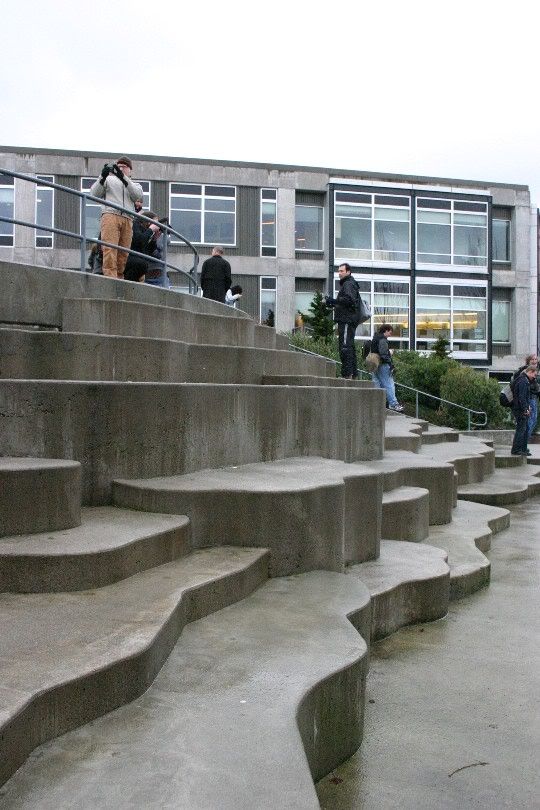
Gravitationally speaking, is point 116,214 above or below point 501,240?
below

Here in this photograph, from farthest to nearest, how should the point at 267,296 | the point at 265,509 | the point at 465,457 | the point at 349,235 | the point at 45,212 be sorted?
1. the point at 349,235
2. the point at 267,296
3. the point at 45,212
4. the point at 465,457
5. the point at 265,509

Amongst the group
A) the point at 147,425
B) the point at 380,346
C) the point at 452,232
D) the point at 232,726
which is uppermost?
the point at 452,232

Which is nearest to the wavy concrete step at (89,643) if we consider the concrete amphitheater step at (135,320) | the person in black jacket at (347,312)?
the concrete amphitheater step at (135,320)

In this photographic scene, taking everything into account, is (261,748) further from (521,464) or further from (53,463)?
(521,464)

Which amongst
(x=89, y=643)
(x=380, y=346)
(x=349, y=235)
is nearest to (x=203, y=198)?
(x=349, y=235)

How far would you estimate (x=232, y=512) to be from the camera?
5379 millimetres

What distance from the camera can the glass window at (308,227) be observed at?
38250 millimetres

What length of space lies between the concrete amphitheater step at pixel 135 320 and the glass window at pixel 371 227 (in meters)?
29.9

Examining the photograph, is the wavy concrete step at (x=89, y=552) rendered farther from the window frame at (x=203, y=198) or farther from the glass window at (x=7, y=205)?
the window frame at (x=203, y=198)

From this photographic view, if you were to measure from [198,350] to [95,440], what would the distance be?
217cm

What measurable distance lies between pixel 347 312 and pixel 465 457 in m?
2.81

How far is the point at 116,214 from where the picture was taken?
10078mm

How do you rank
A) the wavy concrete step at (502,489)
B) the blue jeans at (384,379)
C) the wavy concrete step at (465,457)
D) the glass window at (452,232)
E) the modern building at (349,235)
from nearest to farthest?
the wavy concrete step at (502,489)
the wavy concrete step at (465,457)
the blue jeans at (384,379)
the modern building at (349,235)
the glass window at (452,232)

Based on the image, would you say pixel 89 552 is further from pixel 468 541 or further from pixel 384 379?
pixel 384 379
